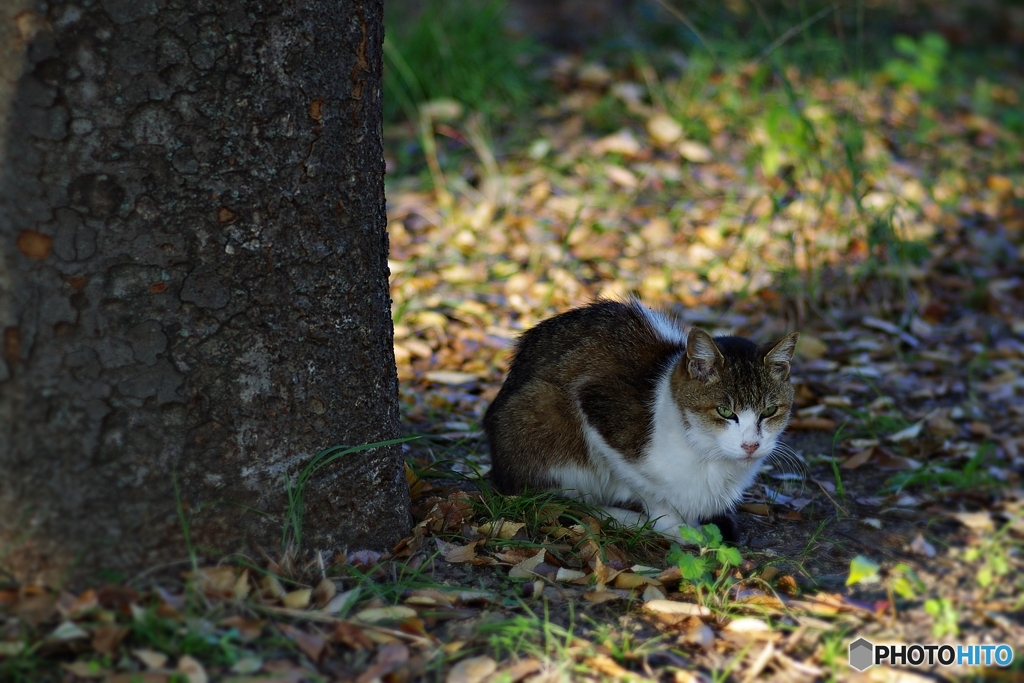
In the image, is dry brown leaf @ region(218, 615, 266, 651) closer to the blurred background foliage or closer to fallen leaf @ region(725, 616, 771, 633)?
fallen leaf @ region(725, 616, 771, 633)

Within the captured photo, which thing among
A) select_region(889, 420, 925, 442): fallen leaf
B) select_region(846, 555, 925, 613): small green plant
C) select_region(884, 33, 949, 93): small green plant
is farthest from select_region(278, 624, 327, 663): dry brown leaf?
select_region(884, 33, 949, 93): small green plant

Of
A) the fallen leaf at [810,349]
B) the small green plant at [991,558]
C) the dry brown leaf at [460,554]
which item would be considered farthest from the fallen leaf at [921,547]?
the fallen leaf at [810,349]

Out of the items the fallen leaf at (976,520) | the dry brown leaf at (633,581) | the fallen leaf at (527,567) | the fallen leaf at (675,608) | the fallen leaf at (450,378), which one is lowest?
the fallen leaf at (976,520)

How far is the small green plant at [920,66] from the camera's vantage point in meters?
7.41

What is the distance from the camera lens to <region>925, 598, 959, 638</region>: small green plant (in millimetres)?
2492

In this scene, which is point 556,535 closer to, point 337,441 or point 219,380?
point 337,441

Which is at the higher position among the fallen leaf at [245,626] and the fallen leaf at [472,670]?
the fallen leaf at [245,626]

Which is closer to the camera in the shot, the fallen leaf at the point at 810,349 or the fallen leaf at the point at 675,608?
the fallen leaf at the point at 675,608

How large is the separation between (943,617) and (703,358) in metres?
1.06

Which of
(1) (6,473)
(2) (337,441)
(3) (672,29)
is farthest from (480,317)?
(3) (672,29)

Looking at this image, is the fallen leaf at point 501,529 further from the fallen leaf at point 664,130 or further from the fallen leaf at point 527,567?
the fallen leaf at point 664,130

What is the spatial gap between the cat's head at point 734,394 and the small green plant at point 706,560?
1.15 ft

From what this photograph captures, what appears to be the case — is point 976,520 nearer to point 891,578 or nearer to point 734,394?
point 891,578

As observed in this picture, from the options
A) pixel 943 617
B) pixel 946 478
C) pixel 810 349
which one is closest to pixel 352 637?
pixel 943 617
